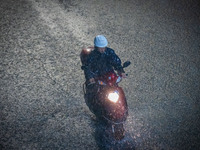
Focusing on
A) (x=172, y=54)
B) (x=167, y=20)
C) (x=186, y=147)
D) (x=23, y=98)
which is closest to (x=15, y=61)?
(x=23, y=98)

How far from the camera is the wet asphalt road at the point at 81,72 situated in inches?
134

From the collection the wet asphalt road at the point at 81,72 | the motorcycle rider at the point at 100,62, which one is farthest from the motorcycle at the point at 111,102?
the wet asphalt road at the point at 81,72

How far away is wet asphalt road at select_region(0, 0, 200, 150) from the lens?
3.40 m

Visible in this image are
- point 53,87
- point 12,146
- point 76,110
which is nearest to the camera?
point 12,146

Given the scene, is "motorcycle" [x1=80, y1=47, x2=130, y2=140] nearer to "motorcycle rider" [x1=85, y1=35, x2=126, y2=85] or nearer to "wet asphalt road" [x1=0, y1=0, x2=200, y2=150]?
"motorcycle rider" [x1=85, y1=35, x2=126, y2=85]

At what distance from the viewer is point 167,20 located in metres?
7.59

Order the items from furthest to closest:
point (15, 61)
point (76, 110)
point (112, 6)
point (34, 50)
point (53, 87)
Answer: point (112, 6), point (34, 50), point (15, 61), point (53, 87), point (76, 110)

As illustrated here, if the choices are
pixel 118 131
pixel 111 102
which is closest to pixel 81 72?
pixel 111 102

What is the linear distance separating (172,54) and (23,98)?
590cm

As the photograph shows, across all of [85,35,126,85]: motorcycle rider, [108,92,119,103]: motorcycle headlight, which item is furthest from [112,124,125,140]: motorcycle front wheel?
[85,35,126,85]: motorcycle rider

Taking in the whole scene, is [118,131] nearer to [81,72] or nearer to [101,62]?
[101,62]

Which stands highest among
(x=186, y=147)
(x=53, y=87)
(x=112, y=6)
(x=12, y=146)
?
(x=112, y=6)

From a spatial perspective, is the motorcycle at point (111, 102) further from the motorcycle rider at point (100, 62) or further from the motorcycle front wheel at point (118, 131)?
the motorcycle rider at point (100, 62)

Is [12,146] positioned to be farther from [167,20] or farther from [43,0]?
[167,20]
